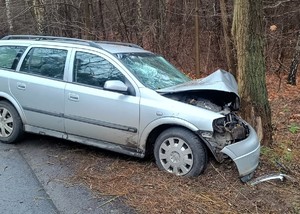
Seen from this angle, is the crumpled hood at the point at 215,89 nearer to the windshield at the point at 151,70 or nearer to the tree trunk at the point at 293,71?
the windshield at the point at 151,70

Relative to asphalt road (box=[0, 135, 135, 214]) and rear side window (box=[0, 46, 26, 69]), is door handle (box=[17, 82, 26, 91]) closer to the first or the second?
rear side window (box=[0, 46, 26, 69])

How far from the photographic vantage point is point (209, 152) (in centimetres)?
466

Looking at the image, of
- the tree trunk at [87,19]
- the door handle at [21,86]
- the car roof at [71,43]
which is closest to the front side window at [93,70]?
the car roof at [71,43]

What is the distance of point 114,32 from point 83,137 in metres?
12.0

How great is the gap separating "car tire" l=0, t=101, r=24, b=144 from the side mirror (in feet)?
5.91

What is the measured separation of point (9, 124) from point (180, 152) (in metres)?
2.91

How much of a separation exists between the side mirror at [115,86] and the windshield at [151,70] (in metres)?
0.26

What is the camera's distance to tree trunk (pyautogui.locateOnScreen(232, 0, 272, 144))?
5.21 m

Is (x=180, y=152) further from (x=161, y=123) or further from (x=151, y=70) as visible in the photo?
(x=151, y=70)

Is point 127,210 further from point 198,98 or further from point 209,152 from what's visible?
point 198,98

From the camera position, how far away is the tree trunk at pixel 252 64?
521cm

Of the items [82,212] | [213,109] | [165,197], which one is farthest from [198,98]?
[82,212]

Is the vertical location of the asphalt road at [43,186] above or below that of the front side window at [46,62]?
below

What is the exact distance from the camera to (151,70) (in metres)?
5.34
